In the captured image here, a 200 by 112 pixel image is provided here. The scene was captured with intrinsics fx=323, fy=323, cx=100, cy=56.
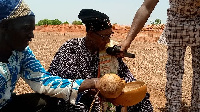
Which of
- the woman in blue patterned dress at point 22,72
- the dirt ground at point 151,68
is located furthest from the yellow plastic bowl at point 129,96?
the dirt ground at point 151,68

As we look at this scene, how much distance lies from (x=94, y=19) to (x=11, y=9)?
0.99 meters

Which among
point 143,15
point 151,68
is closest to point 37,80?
point 143,15

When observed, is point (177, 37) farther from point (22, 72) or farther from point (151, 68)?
point (151, 68)

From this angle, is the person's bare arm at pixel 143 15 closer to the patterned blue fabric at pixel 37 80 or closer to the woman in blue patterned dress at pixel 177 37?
the woman in blue patterned dress at pixel 177 37

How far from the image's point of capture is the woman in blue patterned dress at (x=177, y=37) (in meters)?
3.06

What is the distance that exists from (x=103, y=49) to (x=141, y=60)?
4.19 meters

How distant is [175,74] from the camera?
3418 millimetres

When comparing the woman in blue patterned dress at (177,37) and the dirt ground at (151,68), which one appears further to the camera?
the dirt ground at (151,68)

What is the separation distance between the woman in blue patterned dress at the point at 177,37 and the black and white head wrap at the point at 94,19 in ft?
0.81

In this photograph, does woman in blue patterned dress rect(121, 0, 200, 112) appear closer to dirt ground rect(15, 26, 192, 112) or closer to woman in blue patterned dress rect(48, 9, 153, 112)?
woman in blue patterned dress rect(48, 9, 153, 112)

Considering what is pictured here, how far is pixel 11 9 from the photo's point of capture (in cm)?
204

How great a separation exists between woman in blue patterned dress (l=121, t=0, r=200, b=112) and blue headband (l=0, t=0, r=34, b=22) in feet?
3.56

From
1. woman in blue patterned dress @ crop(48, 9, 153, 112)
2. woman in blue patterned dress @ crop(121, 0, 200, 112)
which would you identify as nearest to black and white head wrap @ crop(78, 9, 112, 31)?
woman in blue patterned dress @ crop(48, 9, 153, 112)

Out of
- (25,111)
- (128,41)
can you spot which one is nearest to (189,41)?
(128,41)
